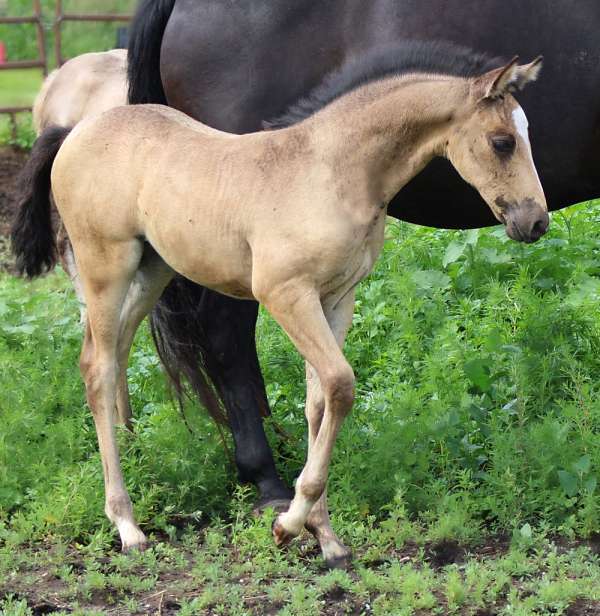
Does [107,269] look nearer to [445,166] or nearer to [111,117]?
[111,117]

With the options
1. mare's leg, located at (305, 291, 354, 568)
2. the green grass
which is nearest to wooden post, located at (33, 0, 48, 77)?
the green grass

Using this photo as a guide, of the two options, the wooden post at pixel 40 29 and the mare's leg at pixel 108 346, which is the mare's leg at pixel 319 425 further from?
the wooden post at pixel 40 29

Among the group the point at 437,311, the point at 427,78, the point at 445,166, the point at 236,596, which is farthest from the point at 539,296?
the point at 236,596

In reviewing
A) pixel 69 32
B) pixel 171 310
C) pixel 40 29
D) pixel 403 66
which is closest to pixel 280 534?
pixel 171 310

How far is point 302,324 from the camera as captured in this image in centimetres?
370

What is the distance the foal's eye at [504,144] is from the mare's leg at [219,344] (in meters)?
1.48

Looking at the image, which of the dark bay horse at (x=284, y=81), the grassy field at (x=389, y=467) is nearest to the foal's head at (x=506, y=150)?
the dark bay horse at (x=284, y=81)

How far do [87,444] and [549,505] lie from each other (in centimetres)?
195

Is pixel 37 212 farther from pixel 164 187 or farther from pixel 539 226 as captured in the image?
pixel 539 226

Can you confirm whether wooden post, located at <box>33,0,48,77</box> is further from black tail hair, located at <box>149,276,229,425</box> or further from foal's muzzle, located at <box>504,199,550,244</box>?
foal's muzzle, located at <box>504,199,550,244</box>

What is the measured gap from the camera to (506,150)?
3582 mm

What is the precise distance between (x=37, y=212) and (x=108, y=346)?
97 centimetres

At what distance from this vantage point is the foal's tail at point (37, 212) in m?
4.93

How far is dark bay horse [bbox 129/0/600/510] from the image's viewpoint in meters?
4.38
